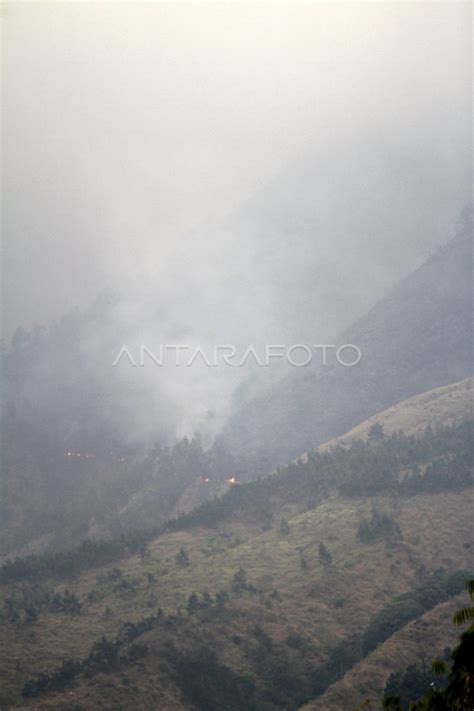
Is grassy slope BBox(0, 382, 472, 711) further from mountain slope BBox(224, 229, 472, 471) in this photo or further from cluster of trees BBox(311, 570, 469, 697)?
mountain slope BBox(224, 229, 472, 471)

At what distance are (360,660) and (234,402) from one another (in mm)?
100477

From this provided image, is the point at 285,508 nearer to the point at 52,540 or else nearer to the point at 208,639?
the point at 208,639

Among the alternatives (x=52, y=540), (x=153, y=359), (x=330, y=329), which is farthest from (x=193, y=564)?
(x=330, y=329)

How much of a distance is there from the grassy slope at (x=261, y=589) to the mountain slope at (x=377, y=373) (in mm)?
36935

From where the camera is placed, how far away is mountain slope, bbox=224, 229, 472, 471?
114 m

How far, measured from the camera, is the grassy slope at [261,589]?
38.1 meters

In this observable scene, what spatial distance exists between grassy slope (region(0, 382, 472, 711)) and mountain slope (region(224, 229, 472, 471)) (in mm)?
36935

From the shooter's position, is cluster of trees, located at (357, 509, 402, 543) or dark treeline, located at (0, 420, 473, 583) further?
dark treeline, located at (0, 420, 473, 583)

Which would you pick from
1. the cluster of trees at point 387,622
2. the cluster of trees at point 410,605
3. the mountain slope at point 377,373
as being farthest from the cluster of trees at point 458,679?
the mountain slope at point 377,373

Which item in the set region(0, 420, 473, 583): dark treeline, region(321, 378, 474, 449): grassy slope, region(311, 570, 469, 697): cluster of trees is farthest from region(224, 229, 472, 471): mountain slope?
region(311, 570, 469, 697): cluster of trees

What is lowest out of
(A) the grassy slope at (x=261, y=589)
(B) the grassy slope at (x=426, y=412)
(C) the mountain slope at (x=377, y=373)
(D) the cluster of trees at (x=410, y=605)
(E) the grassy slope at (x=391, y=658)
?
(E) the grassy slope at (x=391, y=658)

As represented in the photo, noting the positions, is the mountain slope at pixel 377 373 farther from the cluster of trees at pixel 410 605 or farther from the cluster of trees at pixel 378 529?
the cluster of trees at pixel 410 605

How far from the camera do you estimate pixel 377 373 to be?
122 m

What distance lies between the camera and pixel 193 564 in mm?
57031
